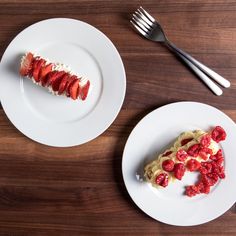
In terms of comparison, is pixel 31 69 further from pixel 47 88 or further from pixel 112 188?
pixel 112 188

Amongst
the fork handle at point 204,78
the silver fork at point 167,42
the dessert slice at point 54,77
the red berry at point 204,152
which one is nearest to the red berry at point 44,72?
the dessert slice at point 54,77

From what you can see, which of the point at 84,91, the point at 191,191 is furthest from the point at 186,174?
the point at 84,91

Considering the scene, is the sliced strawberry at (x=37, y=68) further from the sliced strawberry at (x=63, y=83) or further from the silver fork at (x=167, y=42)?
the silver fork at (x=167, y=42)

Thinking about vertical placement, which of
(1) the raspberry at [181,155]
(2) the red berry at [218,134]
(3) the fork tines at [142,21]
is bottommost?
(1) the raspberry at [181,155]

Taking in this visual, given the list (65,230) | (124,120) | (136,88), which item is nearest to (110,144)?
(124,120)

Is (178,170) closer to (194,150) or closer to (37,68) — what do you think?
(194,150)

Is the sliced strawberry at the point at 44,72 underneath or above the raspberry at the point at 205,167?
above
